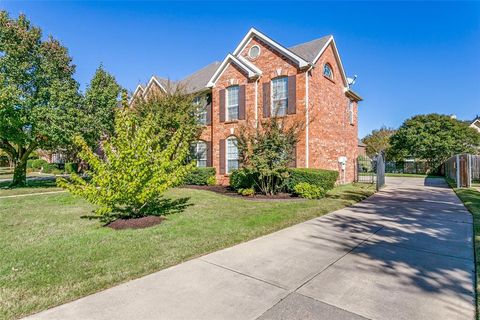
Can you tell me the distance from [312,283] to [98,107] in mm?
16745

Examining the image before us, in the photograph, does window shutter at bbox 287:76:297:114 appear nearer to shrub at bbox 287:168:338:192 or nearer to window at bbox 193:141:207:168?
shrub at bbox 287:168:338:192

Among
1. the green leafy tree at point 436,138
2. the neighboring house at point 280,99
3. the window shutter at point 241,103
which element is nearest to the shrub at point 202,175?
the neighboring house at point 280,99

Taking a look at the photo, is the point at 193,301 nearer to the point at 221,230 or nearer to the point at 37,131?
the point at 221,230

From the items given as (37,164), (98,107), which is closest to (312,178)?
(98,107)

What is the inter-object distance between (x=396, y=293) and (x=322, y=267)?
3.47 feet

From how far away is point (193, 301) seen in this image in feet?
10.2

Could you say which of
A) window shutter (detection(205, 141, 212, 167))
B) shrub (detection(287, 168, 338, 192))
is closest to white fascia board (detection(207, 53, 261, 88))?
window shutter (detection(205, 141, 212, 167))

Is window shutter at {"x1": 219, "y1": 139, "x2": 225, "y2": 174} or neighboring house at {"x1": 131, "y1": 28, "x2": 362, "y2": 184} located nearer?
neighboring house at {"x1": 131, "y1": 28, "x2": 362, "y2": 184}

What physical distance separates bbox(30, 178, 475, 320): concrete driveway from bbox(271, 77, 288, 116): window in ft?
29.9

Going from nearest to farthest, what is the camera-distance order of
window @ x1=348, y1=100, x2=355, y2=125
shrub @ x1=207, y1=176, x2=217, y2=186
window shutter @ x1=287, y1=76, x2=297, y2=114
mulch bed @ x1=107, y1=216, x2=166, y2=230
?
mulch bed @ x1=107, y1=216, x2=166, y2=230 → window shutter @ x1=287, y1=76, x2=297, y2=114 → shrub @ x1=207, y1=176, x2=217, y2=186 → window @ x1=348, y1=100, x2=355, y2=125

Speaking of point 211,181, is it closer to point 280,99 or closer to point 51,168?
point 280,99

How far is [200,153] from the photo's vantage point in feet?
58.0

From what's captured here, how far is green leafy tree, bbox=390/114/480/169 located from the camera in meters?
30.2

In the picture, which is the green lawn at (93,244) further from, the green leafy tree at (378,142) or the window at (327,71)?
the green leafy tree at (378,142)
